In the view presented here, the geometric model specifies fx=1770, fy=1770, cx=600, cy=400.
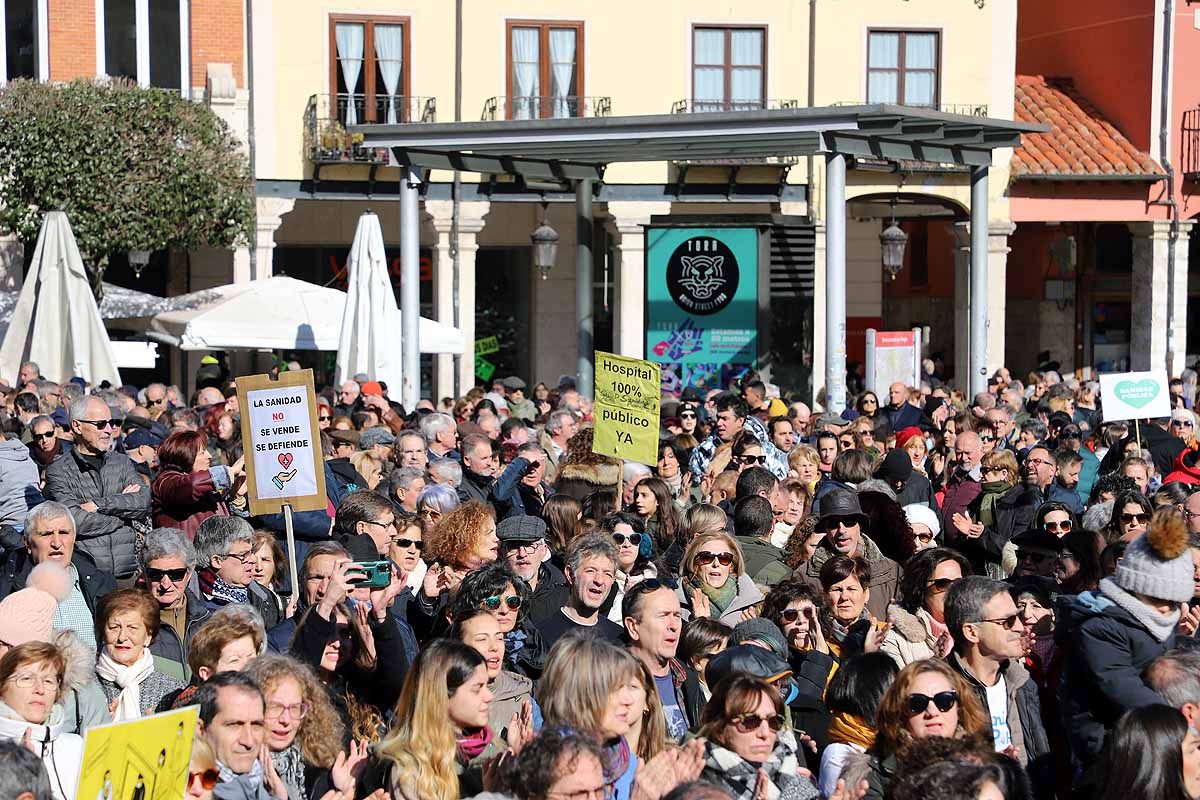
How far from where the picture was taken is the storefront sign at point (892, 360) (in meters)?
21.7

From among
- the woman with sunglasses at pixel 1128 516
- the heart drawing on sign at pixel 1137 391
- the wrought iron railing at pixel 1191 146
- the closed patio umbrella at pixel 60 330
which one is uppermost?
the wrought iron railing at pixel 1191 146

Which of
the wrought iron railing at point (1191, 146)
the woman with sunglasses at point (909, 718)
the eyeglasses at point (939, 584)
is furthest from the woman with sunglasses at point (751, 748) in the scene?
the wrought iron railing at point (1191, 146)

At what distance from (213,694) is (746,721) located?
1.69 meters

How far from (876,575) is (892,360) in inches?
531

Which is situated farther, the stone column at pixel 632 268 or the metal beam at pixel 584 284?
the stone column at pixel 632 268

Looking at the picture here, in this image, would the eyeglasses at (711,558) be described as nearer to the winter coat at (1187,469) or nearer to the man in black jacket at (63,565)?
the man in black jacket at (63,565)

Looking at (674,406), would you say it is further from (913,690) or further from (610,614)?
(913,690)

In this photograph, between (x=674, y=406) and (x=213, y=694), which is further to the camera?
(x=674, y=406)

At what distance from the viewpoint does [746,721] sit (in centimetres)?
554

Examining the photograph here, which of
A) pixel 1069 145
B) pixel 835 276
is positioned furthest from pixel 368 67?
pixel 1069 145

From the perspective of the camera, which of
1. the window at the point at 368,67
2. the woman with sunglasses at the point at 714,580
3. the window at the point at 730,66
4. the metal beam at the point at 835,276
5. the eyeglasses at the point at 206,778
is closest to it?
the eyeglasses at the point at 206,778

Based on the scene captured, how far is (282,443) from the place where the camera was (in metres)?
9.47

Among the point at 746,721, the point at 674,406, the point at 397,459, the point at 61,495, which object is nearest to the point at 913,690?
the point at 746,721

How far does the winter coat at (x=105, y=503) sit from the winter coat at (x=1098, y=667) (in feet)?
16.1
